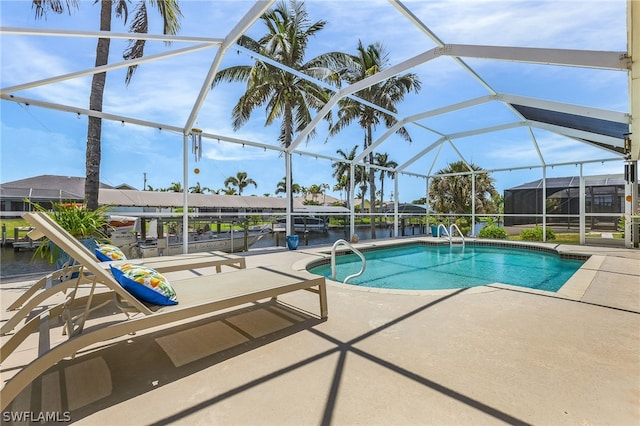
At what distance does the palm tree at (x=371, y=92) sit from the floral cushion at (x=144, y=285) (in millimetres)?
11324

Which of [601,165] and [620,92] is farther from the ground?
[620,92]

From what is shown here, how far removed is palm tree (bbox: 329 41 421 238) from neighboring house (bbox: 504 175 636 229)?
6600 millimetres

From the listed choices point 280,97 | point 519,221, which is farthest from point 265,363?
point 519,221

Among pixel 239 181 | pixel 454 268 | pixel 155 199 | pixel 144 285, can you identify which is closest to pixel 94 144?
pixel 144 285

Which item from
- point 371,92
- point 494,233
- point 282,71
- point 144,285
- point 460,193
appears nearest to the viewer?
point 144,285

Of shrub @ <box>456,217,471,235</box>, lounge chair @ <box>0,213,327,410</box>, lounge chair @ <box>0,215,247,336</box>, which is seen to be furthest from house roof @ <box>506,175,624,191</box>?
lounge chair @ <box>0,215,247,336</box>

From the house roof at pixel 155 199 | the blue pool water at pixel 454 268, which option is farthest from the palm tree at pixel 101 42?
the house roof at pixel 155 199

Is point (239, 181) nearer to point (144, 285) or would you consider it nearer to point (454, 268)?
point (454, 268)

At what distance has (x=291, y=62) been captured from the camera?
11.6 meters

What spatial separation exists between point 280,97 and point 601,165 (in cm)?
1114

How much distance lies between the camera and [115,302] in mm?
2312

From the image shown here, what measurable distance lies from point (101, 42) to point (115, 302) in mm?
7441

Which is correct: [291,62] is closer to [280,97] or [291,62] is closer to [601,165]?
[280,97]

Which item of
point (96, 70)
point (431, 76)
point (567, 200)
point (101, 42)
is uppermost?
point (101, 42)
